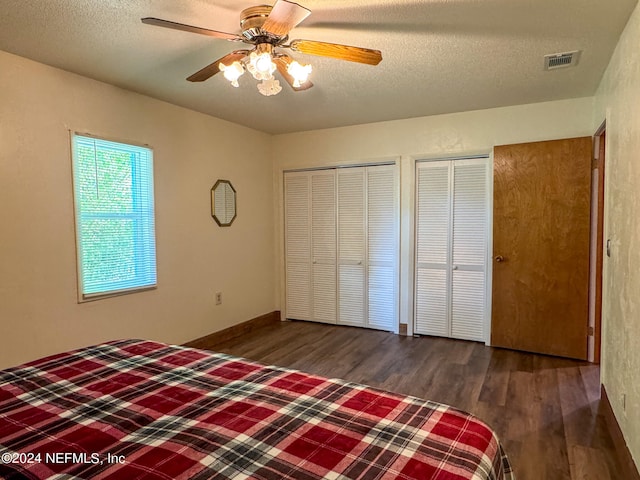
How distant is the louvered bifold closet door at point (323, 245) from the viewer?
464cm

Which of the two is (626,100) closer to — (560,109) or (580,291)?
(560,109)

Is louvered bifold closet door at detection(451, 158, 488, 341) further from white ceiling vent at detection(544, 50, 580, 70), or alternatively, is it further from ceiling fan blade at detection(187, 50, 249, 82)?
ceiling fan blade at detection(187, 50, 249, 82)

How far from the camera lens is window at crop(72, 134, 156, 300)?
9.45 ft

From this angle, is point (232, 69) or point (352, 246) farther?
point (352, 246)

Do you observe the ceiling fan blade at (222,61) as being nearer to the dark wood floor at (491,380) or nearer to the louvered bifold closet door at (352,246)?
the dark wood floor at (491,380)

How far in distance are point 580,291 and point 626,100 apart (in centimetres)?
185

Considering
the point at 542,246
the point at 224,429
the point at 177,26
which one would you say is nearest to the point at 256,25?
the point at 177,26

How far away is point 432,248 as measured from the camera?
411 cm

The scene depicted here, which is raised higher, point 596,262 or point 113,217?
point 113,217

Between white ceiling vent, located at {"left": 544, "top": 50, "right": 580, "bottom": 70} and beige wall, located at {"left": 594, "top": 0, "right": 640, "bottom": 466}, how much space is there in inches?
8.5

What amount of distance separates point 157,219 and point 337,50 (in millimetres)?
2287

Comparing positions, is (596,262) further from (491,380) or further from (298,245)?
(298,245)

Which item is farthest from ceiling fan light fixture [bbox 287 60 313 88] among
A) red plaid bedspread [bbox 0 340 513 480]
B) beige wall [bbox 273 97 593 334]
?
beige wall [bbox 273 97 593 334]

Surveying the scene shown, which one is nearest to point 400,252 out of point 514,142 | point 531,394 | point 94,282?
point 514,142
